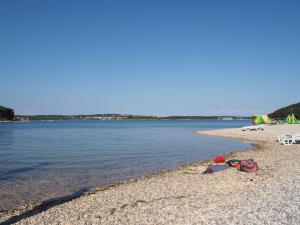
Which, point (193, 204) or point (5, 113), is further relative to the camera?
point (5, 113)

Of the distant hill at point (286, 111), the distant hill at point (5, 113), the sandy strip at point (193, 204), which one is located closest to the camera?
the sandy strip at point (193, 204)

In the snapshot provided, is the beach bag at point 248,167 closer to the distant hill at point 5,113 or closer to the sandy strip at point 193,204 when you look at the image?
the sandy strip at point 193,204

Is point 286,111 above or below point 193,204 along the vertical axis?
above

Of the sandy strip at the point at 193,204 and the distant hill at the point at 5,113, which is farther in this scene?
the distant hill at the point at 5,113

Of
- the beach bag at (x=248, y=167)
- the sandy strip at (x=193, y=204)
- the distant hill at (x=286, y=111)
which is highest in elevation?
the distant hill at (x=286, y=111)

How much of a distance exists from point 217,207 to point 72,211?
13.4 feet

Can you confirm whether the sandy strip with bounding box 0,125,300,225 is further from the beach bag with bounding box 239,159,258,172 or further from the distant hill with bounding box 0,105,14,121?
the distant hill with bounding box 0,105,14,121

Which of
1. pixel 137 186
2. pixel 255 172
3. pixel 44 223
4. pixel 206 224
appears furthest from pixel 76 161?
pixel 206 224

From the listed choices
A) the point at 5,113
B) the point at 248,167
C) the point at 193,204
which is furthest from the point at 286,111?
the point at 193,204

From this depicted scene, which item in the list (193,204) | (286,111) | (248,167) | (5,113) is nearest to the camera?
(193,204)

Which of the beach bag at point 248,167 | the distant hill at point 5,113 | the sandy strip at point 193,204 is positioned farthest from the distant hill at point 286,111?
the distant hill at point 5,113

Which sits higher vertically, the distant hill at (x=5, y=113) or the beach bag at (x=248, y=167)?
the distant hill at (x=5, y=113)

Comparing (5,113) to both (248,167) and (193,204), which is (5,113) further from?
(193,204)

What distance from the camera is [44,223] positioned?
8.77 meters
